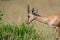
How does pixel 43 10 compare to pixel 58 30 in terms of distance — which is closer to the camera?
pixel 58 30

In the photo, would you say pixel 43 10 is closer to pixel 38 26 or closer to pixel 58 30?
pixel 38 26

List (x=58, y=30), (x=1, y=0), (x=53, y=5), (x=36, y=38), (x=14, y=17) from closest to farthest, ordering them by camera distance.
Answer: (x=36, y=38), (x=58, y=30), (x=14, y=17), (x=53, y=5), (x=1, y=0)

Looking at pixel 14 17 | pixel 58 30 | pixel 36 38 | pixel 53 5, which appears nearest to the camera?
pixel 36 38

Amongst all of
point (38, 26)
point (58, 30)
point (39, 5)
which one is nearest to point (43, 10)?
point (39, 5)

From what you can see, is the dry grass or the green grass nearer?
the green grass

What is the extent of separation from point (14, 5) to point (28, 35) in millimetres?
3614

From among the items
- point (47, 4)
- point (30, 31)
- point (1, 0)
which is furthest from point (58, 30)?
point (1, 0)

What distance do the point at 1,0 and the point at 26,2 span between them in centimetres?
99

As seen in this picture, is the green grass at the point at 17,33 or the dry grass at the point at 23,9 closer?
the green grass at the point at 17,33

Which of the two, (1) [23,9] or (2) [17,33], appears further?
(1) [23,9]

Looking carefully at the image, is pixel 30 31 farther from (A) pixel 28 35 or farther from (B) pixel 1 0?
(B) pixel 1 0

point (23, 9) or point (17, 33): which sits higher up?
point (23, 9)

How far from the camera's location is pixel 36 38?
5332mm

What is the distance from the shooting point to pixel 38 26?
650cm
